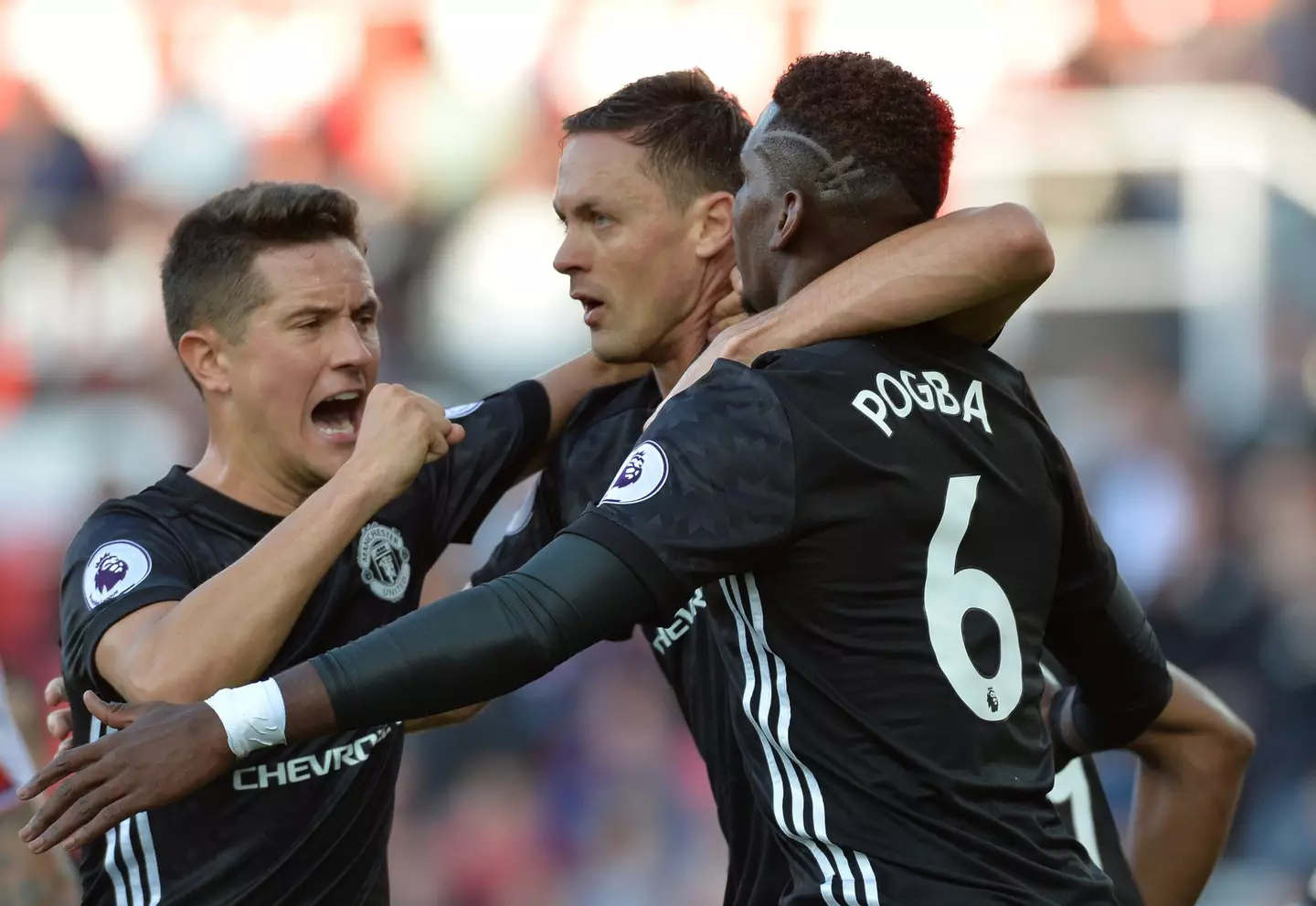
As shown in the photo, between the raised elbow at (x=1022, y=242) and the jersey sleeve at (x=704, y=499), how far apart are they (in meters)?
0.51

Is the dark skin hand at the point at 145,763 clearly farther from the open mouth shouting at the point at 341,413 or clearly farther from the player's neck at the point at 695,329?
the player's neck at the point at 695,329

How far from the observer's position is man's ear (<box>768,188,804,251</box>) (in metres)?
2.70

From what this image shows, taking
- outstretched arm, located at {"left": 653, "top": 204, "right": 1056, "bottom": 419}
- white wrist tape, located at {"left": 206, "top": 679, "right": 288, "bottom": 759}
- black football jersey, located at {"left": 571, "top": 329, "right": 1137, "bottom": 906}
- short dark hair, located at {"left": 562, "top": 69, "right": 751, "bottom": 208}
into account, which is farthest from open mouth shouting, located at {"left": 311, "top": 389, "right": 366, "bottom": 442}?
white wrist tape, located at {"left": 206, "top": 679, "right": 288, "bottom": 759}

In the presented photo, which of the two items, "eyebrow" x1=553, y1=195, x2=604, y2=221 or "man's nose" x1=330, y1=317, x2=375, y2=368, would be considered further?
"eyebrow" x1=553, y1=195, x2=604, y2=221

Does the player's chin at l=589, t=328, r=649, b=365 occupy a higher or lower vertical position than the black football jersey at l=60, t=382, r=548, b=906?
higher

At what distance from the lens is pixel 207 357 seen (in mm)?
3609

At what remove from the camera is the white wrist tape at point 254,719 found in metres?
2.25

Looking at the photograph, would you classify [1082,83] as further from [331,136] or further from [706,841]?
[706,841]

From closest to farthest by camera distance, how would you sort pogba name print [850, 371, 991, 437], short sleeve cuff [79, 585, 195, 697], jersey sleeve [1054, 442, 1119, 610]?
pogba name print [850, 371, 991, 437] < jersey sleeve [1054, 442, 1119, 610] < short sleeve cuff [79, 585, 195, 697]

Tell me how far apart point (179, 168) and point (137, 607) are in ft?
22.2

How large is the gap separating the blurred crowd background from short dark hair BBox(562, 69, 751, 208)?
182 inches

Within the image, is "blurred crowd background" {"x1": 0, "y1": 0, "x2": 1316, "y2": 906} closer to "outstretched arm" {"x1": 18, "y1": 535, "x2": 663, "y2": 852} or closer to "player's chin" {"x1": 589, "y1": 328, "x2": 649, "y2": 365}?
"player's chin" {"x1": 589, "y1": 328, "x2": 649, "y2": 365}

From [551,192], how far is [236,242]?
5.73 m

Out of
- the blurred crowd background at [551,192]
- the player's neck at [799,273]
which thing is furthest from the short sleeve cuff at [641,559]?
the blurred crowd background at [551,192]
